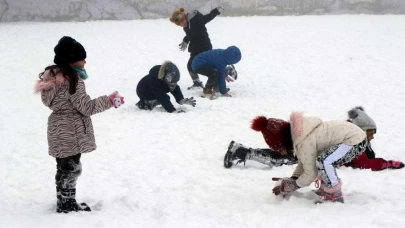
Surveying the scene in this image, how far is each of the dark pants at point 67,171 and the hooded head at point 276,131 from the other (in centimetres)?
139

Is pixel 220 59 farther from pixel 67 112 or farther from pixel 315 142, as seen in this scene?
pixel 67 112

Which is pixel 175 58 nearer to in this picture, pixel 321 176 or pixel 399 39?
pixel 399 39

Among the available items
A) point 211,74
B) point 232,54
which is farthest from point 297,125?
point 211,74

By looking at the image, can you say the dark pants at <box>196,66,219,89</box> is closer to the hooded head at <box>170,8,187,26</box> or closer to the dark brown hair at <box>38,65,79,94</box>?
the hooded head at <box>170,8,187,26</box>

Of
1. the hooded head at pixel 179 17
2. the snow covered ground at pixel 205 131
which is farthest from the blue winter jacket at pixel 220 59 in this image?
the hooded head at pixel 179 17

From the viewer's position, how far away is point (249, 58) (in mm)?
11055

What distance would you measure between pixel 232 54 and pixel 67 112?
442 centimetres

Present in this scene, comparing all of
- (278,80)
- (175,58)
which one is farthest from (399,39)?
(175,58)

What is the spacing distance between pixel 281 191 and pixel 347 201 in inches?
21.4

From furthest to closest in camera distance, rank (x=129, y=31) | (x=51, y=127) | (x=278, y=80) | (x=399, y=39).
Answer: (x=129, y=31), (x=399, y=39), (x=278, y=80), (x=51, y=127)

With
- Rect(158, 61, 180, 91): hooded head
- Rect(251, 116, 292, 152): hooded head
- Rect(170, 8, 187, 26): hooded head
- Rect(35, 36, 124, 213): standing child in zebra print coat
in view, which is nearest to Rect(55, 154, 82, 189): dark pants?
Rect(35, 36, 124, 213): standing child in zebra print coat

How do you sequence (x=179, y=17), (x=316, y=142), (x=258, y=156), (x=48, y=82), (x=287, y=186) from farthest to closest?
(x=179, y=17) < (x=258, y=156) < (x=287, y=186) < (x=316, y=142) < (x=48, y=82)

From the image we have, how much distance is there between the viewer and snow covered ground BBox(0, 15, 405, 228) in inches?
142

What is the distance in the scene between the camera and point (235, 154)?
462 centimetres
